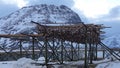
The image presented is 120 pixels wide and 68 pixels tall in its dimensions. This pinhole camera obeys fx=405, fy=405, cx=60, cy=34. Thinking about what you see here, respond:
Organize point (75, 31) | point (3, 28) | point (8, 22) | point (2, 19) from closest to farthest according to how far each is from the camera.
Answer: point (75, 31), point (3, 28), point (8, 22), point (2, 19)

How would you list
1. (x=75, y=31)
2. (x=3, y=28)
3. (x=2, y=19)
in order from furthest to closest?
1. (x=2, y=19)
2. (x=3, y=28)
3. (x=75, y=31)

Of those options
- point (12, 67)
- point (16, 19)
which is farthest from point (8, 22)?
point (12, 67)

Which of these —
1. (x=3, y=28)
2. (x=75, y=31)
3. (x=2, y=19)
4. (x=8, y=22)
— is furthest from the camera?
(x=2, y=19)

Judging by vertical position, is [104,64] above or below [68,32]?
below

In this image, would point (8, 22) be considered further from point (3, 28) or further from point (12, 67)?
point (12, 67)

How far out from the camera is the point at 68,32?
2845 cm

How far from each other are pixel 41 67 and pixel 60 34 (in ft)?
8.96

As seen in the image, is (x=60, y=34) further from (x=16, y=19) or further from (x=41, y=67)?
(x=16, y=19)

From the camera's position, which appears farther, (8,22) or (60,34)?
(8,22)

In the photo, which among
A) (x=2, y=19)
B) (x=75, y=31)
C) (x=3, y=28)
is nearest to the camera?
(x=75, y=31)

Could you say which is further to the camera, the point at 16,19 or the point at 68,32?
the point at 16,19

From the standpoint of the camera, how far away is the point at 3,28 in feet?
557

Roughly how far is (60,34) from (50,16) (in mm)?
170879

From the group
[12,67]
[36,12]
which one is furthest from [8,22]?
[12,67]
